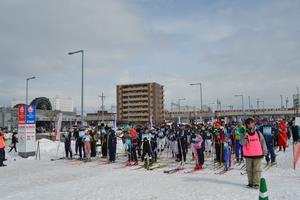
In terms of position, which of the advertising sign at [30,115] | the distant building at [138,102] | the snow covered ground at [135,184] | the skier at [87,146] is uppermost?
the distant building at [138,102]

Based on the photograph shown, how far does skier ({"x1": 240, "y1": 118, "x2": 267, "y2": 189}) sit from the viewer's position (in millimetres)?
8148

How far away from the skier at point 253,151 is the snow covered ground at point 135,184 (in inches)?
15.0

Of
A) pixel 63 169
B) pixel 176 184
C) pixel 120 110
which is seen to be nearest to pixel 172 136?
pixel 63 169

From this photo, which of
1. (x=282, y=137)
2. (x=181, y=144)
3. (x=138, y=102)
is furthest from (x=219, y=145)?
(x=138, y=102)

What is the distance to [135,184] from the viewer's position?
9.27 m

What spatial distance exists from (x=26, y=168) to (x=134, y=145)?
4963 millimetres

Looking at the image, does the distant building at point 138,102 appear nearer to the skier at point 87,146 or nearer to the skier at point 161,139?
the skier at point 161,139

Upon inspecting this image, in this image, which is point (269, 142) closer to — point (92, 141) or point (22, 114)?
point (92, 141)

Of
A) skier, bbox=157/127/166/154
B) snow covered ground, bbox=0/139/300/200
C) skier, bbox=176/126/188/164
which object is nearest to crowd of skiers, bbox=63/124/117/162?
snow covered ground, bbox=0/139/300/200

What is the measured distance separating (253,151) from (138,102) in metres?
116

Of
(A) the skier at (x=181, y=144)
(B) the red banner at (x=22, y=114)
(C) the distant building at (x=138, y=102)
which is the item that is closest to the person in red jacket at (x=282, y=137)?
(A) the skier at (x=181, y=144)

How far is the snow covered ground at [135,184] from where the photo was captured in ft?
25.2

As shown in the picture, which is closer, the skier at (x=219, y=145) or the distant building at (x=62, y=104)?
the skier at (x=219, y=145)

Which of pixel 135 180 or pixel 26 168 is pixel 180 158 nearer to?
pixel 135 180
